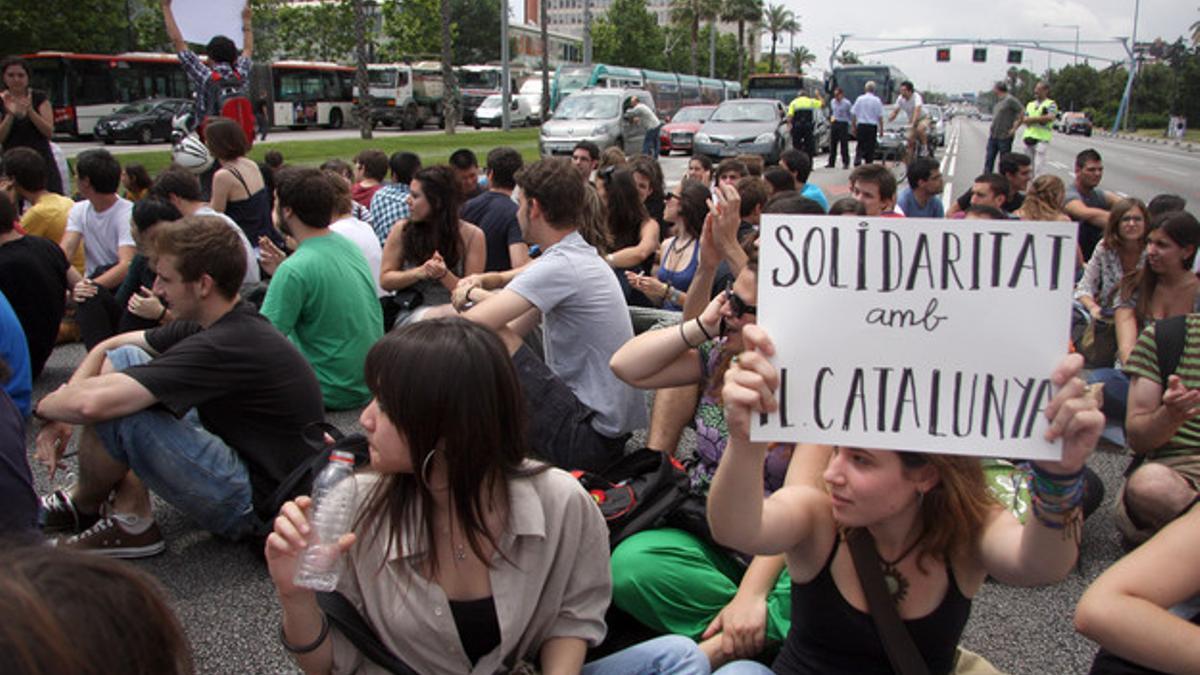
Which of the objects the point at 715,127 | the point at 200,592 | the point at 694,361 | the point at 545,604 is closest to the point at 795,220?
the point at 545,604

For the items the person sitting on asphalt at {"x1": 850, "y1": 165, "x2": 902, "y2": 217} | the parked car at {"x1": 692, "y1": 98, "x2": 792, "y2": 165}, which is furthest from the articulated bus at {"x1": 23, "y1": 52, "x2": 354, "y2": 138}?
the person sitting on asphalt at {"x1": 850, "y1": 165, "x2": 902, "y2": 217}

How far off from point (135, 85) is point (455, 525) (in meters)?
35.2

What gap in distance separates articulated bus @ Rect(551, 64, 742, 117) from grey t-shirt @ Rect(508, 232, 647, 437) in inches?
1186

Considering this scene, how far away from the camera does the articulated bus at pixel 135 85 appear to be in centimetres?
3005

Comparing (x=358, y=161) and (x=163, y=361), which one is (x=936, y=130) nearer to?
(x=358, y=161)

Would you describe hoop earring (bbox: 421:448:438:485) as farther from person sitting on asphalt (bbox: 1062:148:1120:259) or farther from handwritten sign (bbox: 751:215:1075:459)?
person sitting on asphalt (bbox: 1062:148:1120:259)

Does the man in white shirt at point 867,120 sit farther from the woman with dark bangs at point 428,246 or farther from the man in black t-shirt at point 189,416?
the man in black t-shirt at point 189,416

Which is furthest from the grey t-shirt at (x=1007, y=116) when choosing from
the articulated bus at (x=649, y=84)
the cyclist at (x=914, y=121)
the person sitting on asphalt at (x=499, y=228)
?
the articulated bus at (x=649, y=84)

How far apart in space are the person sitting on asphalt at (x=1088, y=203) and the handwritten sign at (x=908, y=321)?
22.2ft

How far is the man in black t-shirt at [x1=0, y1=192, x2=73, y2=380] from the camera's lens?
18.6ft

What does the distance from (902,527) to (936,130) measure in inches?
1201

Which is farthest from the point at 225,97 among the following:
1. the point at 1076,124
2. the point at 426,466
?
the point at 1076,124

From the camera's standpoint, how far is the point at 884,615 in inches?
80.5

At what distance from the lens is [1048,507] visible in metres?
1.83
